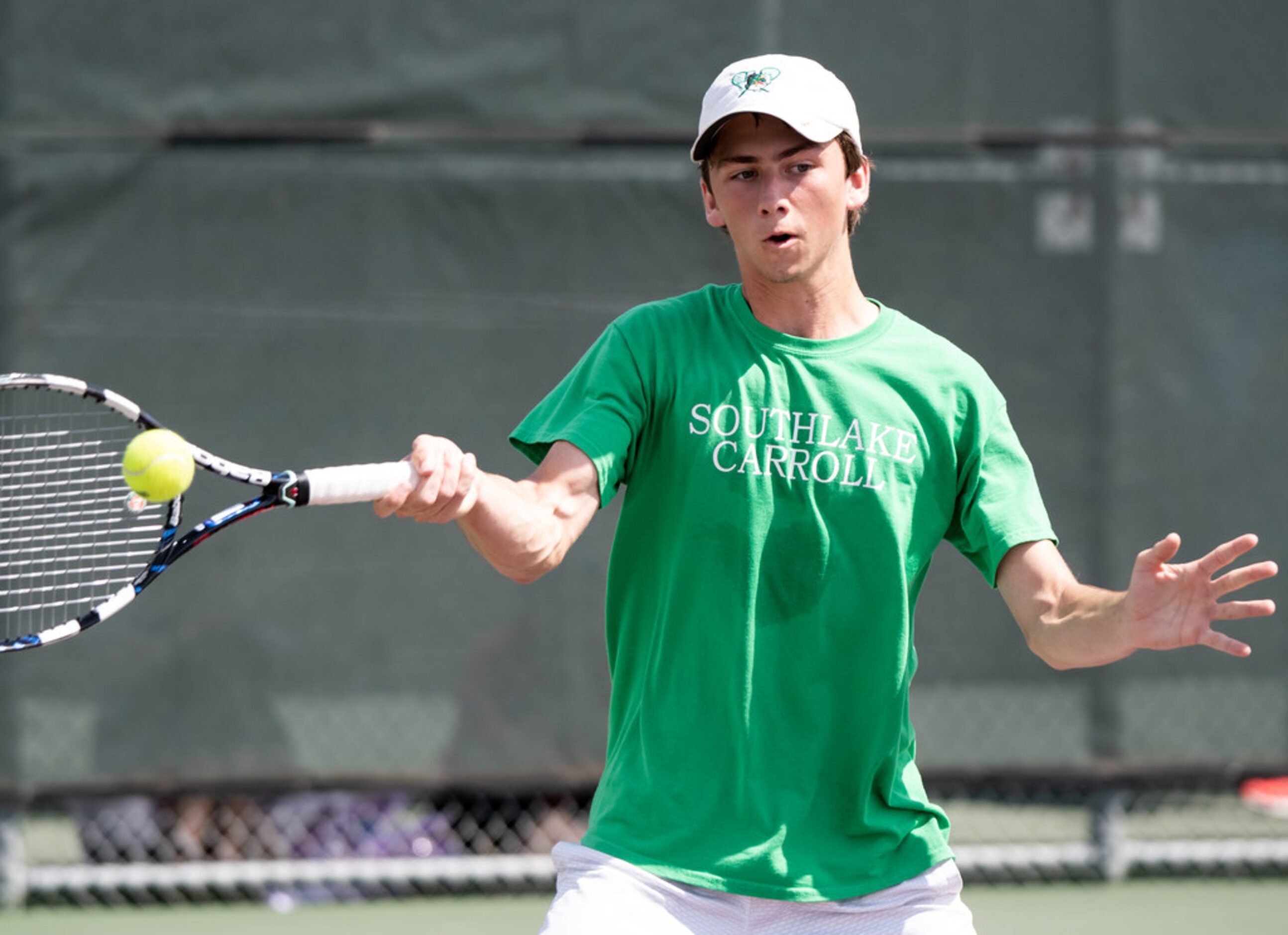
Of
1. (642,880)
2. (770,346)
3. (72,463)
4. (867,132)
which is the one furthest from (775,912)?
(867,132)

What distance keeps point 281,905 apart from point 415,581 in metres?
0.99

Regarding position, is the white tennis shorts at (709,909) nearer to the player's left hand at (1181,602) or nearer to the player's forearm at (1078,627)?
the player's forearm at (1078,627)

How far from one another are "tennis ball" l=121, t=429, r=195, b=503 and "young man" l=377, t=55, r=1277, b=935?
426mm

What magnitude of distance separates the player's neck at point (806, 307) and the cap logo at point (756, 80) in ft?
0.90

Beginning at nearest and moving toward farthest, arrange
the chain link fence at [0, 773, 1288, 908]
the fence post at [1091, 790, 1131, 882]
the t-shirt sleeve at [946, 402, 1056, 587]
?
1. the t-shirt sleeve at [946, 402, 1056, 587]
2. the chain link fence at [0, 773, 1288, 908]
3. the fence post at [1091, 790, 1131, 882]

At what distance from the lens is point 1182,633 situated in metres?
2.10

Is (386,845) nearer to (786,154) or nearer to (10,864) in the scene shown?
(10,864)

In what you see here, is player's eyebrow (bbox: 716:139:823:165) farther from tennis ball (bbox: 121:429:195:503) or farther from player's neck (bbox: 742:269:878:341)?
tennis ball (bbox: 121:429:195:503)

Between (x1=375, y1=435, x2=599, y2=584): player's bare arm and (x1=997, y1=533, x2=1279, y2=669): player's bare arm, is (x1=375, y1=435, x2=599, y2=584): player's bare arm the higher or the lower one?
the higher one

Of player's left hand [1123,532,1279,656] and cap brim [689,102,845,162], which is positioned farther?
cap brim [689,102,845,162]

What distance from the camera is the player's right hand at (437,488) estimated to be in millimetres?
1984

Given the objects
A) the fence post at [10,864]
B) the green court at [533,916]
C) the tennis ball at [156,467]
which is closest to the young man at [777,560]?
the tennis ball at [156,467]

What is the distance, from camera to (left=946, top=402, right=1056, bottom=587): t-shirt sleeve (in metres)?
2.32

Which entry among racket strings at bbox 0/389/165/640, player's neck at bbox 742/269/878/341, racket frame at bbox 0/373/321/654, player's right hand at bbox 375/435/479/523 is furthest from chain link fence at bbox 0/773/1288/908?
player's right hand at bbox 375/435/479/523
